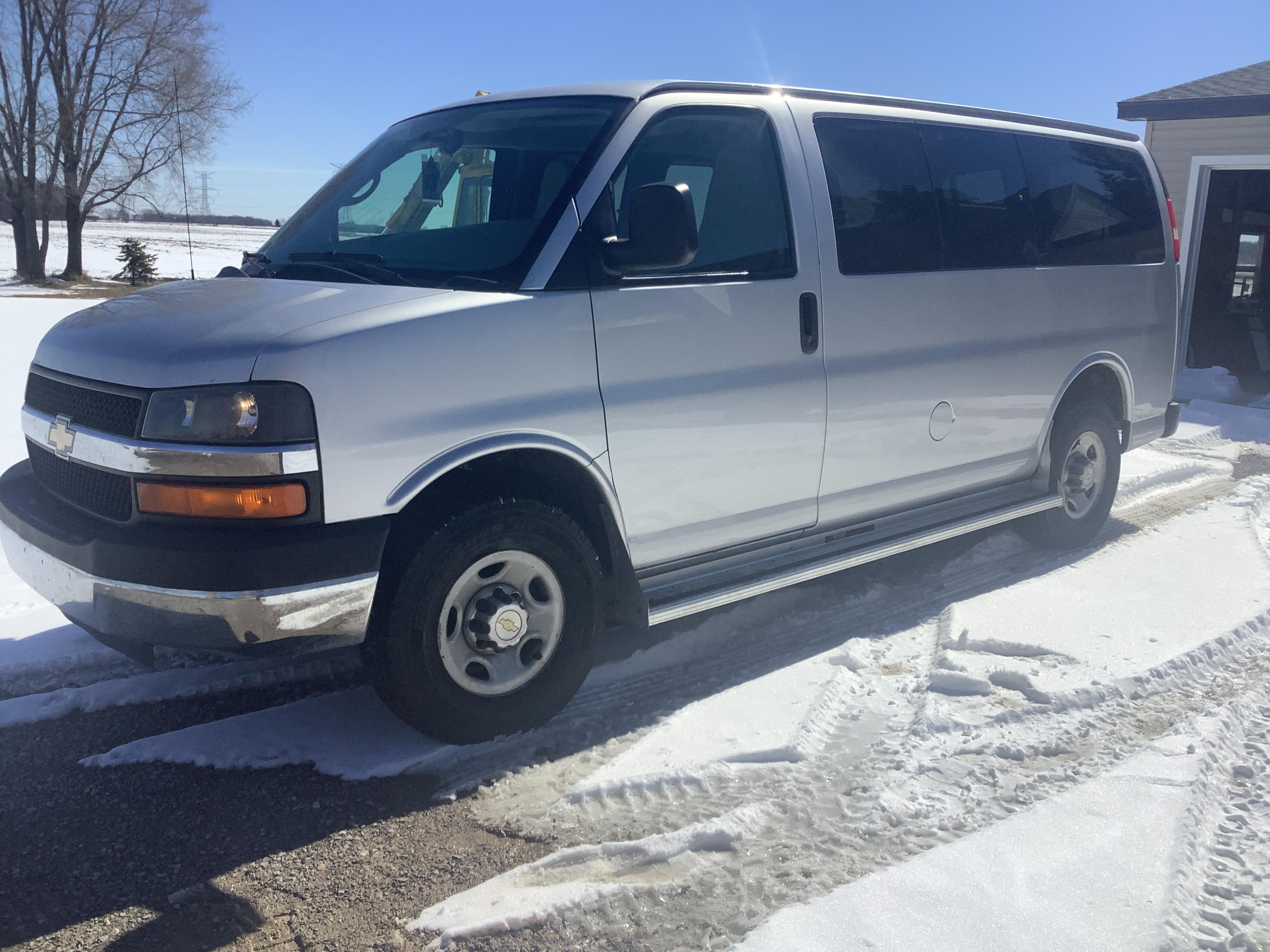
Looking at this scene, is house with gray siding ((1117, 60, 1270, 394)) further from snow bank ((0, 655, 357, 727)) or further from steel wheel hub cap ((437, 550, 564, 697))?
snow bank ((0, 655, 357, 727))

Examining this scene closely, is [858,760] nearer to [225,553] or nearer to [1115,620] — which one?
[1115,620]

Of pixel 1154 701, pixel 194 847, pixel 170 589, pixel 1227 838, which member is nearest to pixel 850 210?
pixel 1154 701

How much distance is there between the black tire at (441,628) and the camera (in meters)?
3.11

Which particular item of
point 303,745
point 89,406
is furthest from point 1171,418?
point 89,406

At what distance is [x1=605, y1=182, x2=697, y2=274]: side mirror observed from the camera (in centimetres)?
331

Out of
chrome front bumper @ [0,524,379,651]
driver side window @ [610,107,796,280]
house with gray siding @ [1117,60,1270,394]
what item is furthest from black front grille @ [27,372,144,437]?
house with gray siding @ [1117,60,1270,394]

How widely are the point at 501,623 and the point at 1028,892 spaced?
1.74 m

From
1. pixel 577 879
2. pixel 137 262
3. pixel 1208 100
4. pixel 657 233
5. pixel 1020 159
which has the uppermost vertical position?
pixel 1208 100

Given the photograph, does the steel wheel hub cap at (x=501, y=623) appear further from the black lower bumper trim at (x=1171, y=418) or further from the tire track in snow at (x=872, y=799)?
the black lower bumper trim at (x=1171, y=418)

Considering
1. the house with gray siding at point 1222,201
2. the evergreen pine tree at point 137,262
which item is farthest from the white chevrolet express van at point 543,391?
the evergreen pine tree at point 137,262

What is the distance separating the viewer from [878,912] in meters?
2.54

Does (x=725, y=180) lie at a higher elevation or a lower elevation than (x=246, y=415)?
higher

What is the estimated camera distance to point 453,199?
3.83 metres

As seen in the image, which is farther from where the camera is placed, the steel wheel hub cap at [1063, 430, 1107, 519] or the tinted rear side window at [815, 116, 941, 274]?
the steel wheel hub cap at [1063, 430, 1107, 519]
